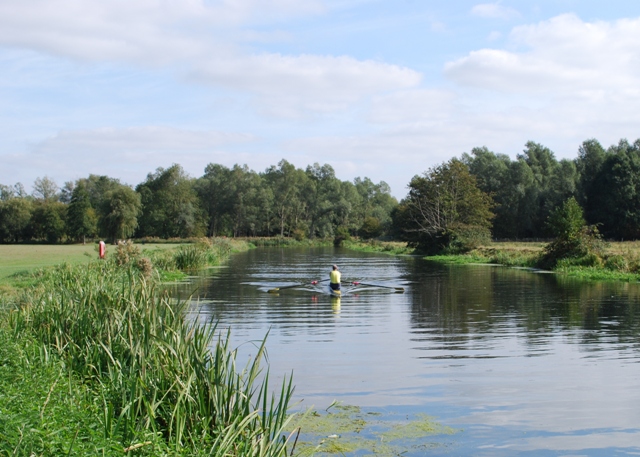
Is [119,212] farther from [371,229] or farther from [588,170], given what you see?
[588,170]

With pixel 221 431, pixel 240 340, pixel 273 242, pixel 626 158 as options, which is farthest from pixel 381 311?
pixel 273 242

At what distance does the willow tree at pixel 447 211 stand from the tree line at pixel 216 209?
3876cm

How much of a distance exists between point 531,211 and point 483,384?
7782 cm

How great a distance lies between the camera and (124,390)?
7258mm

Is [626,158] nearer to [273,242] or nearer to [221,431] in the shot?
[273,242]

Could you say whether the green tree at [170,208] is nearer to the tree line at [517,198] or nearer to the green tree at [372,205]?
the green tree at [372,205]

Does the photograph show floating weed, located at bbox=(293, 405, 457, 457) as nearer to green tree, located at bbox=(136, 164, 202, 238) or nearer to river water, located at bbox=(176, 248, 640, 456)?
river water, located at bbox=(176, 248, 640, 456)

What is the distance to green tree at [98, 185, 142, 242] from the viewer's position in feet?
284

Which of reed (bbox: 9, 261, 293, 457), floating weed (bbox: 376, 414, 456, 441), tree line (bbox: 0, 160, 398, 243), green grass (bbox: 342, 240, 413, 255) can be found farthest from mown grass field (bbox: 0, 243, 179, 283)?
tree line (bbox: 0, 160, 398, 243)

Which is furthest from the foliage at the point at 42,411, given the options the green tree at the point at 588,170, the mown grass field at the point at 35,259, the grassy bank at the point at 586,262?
the green tree at the point at 588,170

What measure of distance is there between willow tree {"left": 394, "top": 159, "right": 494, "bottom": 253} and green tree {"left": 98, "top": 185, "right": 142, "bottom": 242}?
39.0 meters

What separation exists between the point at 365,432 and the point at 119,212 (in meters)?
82.3

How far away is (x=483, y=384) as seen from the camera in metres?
11.9

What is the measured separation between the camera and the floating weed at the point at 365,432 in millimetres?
8414
